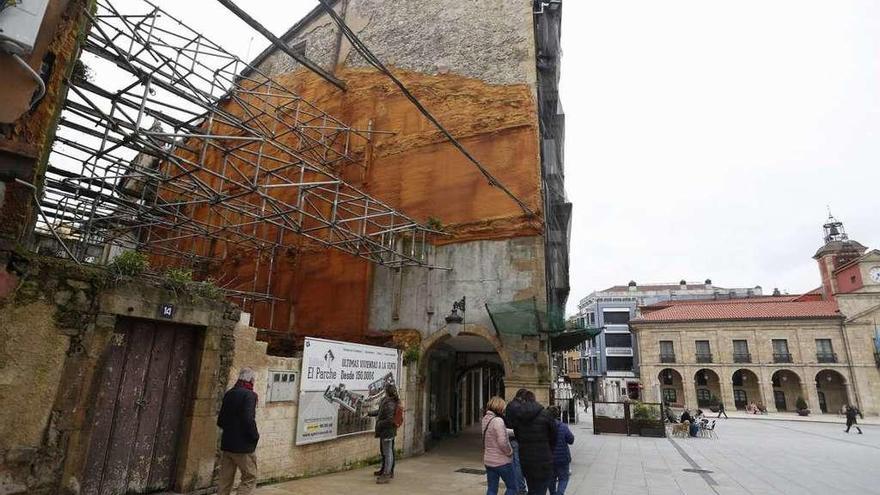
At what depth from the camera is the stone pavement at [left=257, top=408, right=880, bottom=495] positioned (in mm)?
7695

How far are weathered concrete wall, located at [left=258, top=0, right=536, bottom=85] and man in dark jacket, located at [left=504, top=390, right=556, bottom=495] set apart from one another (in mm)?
11175

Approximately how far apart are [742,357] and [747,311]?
4.23m

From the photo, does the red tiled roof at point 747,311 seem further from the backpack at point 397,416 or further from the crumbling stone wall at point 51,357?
the crumbling stone wall at point 51,357

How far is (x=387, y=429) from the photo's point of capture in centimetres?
767

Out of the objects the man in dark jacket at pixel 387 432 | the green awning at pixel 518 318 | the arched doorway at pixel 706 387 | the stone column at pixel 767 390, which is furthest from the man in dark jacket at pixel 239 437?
the stone column at pixel 767 390

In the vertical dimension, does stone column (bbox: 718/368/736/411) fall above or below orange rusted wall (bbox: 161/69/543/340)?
below

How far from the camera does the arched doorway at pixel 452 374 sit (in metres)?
12.0

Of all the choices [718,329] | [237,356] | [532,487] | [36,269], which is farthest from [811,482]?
[718,329]

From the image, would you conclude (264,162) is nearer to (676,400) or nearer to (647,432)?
(647,432)

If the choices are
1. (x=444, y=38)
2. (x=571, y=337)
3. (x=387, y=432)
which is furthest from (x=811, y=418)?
(x=387, y=432)

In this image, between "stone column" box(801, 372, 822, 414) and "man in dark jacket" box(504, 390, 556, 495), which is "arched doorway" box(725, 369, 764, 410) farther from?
"man in dark jacket" box(504, 390, 556, 495)

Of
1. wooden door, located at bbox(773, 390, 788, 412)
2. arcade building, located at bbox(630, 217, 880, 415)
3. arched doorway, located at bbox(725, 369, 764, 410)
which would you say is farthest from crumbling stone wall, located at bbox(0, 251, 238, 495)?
wooden door, located at bbox(773, 390, 788, 412)

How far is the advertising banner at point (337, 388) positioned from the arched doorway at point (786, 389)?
42747mm

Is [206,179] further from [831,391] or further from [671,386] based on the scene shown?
[831,391]
